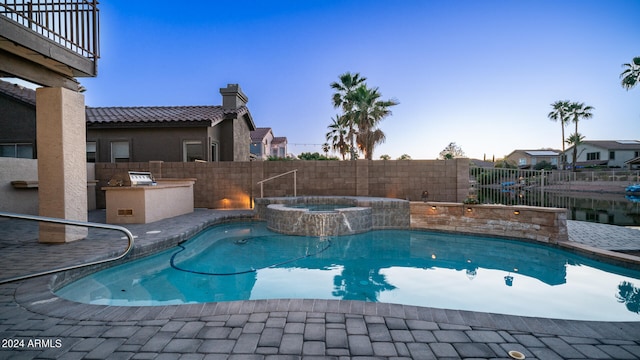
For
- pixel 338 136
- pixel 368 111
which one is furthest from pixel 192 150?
pixel 338 136

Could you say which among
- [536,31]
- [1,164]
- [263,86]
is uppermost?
[263,86]

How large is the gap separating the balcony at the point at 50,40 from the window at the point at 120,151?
28.6 feet

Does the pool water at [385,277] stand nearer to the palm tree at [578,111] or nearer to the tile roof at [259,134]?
the tile roof at [259,134]

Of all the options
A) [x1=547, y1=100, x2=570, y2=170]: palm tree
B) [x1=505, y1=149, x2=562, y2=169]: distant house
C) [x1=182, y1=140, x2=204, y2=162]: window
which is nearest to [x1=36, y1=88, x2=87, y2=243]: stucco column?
[x1=182, y1=140, x2=204, y2=162]: window

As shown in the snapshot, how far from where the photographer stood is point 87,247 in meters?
5.01

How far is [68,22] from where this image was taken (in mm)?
5227

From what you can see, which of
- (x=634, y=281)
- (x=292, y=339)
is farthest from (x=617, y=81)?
(x=292, y=339)

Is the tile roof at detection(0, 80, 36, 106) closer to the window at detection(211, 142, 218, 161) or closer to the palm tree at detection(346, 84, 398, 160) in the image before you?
the window at detection(211, 142, 218, 161)

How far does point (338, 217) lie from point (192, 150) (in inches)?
347

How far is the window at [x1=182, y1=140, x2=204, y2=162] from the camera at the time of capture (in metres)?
13.0

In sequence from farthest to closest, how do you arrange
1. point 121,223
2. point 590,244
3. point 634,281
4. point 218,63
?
point 218,63, point 121,223, point 590,244, point 634,281

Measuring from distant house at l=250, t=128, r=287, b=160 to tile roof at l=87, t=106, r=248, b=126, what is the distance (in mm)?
10278

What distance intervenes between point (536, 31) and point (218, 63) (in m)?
20.7

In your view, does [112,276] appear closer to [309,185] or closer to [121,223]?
[121,223]
